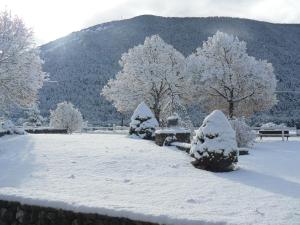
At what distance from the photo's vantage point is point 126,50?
123m

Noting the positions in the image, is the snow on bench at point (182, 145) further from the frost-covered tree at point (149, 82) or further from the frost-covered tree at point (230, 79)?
the frost-covered tree at point (149, 82)

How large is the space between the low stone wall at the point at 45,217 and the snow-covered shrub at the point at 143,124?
18.4 m

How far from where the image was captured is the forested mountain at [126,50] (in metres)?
92.6

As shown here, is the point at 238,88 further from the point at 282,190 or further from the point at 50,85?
the point at 50,85

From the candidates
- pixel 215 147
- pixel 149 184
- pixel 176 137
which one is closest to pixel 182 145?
pixel 176 137

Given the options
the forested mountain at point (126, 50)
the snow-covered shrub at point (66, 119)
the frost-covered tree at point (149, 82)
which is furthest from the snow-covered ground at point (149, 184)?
the forested mountain at point (126, 50)

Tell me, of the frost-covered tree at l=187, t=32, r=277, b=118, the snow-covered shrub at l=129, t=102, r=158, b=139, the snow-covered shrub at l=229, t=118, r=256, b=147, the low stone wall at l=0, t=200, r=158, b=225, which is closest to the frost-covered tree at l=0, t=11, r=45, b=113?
the snow-covered shrub at l=129, t=102, r=158, b=139

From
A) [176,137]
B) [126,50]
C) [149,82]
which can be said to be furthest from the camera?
[126,50]

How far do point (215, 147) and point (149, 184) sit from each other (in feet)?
12.4

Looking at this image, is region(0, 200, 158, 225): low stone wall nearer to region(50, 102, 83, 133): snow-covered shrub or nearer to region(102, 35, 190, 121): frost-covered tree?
region(102, 35, 190, 121): frost-covered tree

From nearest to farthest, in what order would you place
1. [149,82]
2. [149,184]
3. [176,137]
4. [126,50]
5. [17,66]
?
[149,184]
[176,137]
[17,66]
[149,82]
[126,50]

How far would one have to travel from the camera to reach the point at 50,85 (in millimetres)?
103875

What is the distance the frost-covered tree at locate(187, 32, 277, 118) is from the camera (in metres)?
41.9

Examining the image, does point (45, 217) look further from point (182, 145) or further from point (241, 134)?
point (241, 134)
